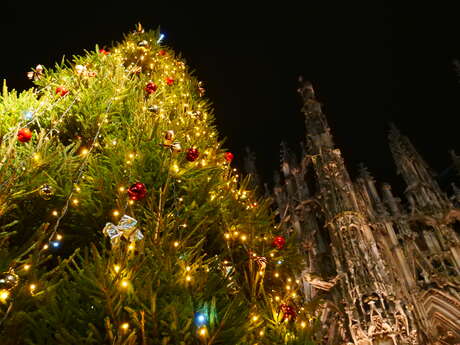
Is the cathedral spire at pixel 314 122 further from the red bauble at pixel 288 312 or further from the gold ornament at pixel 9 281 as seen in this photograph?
the gold ornament at pixel 9 281

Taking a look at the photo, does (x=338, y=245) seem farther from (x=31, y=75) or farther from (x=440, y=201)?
(x=31, y=75)

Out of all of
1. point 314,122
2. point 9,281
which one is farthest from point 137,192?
point 314,122

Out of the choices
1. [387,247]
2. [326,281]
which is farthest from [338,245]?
[387,247]

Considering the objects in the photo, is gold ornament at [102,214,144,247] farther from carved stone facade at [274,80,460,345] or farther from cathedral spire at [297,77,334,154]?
cathedral spire at [297,77,334,154]

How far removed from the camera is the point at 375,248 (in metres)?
7.81

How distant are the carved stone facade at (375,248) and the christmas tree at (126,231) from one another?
172 inches

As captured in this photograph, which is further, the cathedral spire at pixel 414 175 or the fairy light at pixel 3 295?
the cathedral spire at pixel 414 175

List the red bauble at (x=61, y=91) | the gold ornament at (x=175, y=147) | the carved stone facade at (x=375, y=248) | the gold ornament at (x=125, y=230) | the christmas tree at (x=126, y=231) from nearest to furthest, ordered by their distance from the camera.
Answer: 1. the christmas tree at (x=126, y=231)
2. the gold ornament at (x=125, y=230)
3. the gold ornament at (x=175, y=147)
4. the red bauble at (x=61, y=91)
5. the carved stone facade at (x=375, y=248)

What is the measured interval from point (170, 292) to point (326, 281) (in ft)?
26.6

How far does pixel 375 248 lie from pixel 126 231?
23.0 feet

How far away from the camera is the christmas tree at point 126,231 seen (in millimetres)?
1545

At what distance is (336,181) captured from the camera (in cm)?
922

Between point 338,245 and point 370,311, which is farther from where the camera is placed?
point 338,245

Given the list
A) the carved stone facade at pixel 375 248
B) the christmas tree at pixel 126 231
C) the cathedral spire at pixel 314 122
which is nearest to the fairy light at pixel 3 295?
the christmas tree at pixel 126 231
